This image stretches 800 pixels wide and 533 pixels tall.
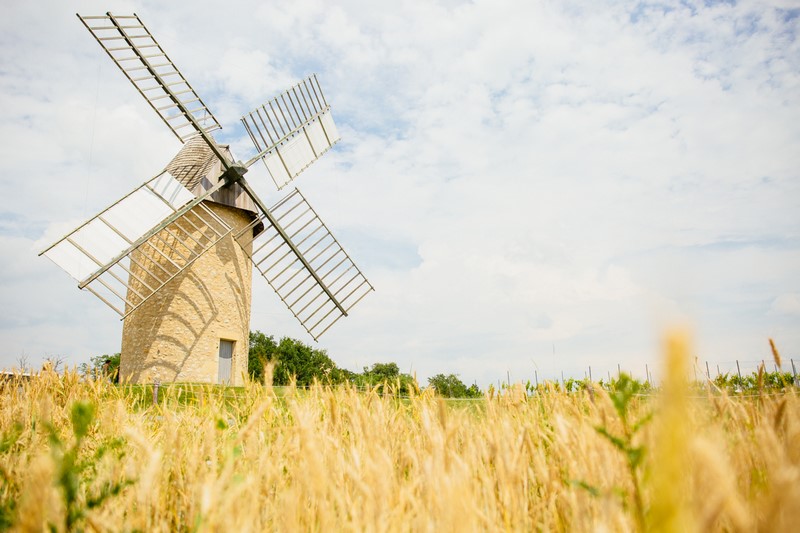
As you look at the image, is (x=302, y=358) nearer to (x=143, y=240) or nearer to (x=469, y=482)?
(x=143, y=240)

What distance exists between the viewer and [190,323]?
43.9ft

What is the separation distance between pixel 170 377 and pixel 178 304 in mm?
1881

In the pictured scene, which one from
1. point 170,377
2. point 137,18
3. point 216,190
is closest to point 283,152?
point 216,190

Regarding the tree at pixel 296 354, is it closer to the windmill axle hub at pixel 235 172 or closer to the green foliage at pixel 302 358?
the green foliage at pixel 302 358

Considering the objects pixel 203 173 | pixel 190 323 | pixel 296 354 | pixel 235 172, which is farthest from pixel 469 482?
pixel 296 354

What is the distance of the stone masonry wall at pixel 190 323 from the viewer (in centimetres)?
1309

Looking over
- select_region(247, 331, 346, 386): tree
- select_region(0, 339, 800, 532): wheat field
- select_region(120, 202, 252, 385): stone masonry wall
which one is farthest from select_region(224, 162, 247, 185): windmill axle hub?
select_region(247, 331, 346, 386): tree

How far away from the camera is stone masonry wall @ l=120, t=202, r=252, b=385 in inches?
515

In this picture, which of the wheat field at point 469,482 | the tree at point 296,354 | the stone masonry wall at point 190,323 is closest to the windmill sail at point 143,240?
the stone masonry wall at point 190,323

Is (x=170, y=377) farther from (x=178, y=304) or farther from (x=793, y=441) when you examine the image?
(x=793, y=441)

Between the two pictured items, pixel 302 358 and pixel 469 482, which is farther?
pixel 302 358

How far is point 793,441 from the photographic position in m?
1.45

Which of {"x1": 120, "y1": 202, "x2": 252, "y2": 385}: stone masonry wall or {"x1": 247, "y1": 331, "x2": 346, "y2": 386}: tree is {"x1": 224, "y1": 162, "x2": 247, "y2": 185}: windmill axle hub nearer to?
{"x1": 120, "y1": 202, "x2": 252, "y2": 385}: stone masonry wall

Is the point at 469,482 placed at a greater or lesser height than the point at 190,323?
lesser
